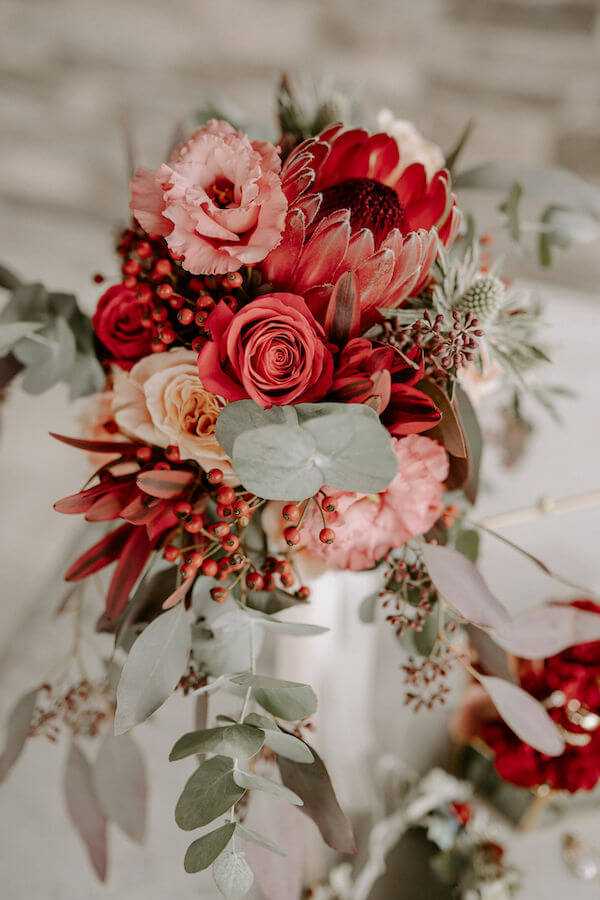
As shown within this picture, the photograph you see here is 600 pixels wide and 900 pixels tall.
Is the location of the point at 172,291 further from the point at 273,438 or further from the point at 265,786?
the point at 265,786

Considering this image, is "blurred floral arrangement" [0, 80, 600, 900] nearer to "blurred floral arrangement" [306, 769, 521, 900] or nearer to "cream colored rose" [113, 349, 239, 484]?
"cream colored rose" [113, 349, 239, 484]

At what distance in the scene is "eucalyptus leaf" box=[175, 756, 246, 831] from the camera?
0.37 meters

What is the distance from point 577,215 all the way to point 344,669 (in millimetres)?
500

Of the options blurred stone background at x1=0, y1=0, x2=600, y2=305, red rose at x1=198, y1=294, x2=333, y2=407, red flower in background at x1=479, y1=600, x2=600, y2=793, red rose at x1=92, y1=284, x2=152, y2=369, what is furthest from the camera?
blurred stone background at x1=0, y1=0, x2=600, y2=305

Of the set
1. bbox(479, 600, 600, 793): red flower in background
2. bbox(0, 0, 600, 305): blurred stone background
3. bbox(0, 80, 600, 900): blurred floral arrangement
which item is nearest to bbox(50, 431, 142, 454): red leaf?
bbox(0, 80, 600, 900): blurred floral arrangement

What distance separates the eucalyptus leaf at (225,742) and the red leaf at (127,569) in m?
0.10

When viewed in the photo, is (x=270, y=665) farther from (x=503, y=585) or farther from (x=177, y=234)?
(x=177, y=234)

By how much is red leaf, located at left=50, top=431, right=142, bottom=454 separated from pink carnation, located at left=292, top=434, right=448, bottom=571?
132mm

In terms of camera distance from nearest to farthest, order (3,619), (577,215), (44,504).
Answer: (577,215)
(3,619)
(44,504)

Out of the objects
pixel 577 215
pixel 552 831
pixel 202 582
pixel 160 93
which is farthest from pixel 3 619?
pixel 160 93

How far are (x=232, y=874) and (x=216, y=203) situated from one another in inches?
15.2

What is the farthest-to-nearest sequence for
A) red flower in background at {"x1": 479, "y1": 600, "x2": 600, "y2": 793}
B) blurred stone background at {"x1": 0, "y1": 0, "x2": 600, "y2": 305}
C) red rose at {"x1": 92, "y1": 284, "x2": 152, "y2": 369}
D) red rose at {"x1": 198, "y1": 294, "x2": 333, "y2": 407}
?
blurred stone background at {"x1": 0, "y1": 0, "x2": 600, "y2": 305}, red flower in background at {"x1": 479, "y1": 600, "x2": 600, "y2": 793}, red rose at {"x1": 92, "y1": 284, "x2": 152, "y2": 369}, red rose at {"x1": 198, "y1": 294, "x2": 333, "y2": 407}

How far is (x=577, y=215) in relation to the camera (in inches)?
24.8

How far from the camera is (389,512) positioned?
415mm
